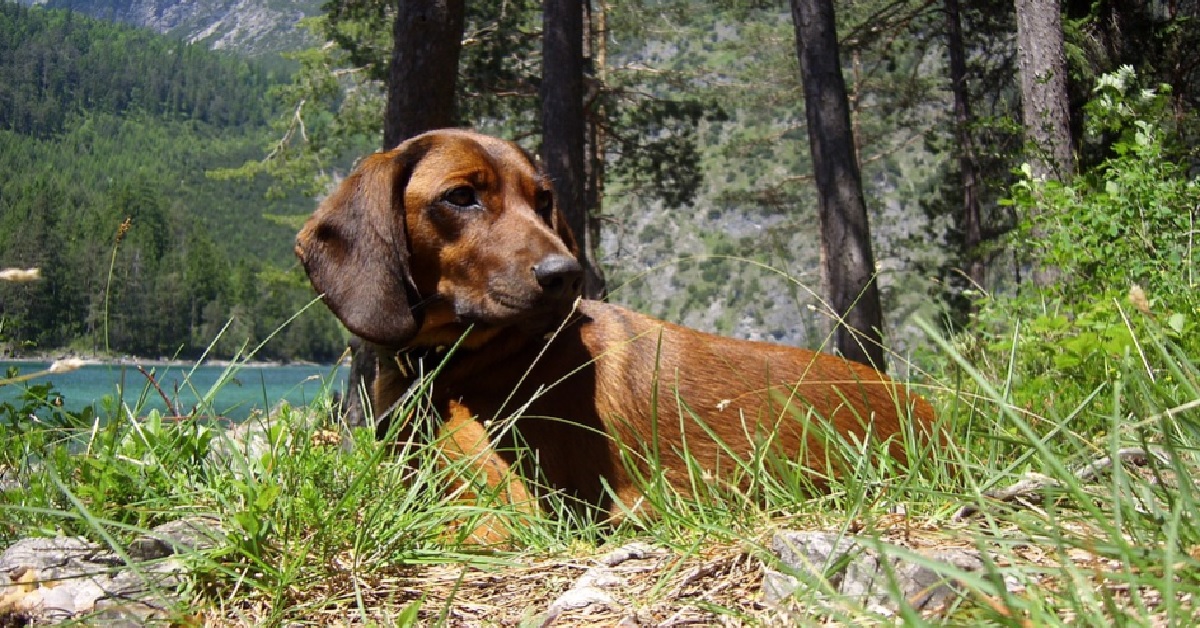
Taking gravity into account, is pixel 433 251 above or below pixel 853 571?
above

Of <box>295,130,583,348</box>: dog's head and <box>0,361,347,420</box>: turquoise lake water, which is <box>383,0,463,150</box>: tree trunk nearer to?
<box>0,361,347,420</box>: turquoise lake water

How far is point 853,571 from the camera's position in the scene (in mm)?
1930

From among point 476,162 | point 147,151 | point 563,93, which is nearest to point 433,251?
point 476,162

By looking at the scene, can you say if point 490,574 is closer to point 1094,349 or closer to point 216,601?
point 216,601

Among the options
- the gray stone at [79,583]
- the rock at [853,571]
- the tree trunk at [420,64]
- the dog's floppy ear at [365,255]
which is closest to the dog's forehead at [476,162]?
the dog's floppy ear at [365,255]

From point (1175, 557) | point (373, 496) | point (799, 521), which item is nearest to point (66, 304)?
point (373, 496)

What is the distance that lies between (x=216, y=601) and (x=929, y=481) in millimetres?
1860

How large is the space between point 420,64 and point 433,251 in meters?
5.13

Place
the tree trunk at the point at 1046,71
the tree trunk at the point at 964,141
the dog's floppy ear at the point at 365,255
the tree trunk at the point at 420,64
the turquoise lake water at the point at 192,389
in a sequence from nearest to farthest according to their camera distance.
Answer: the turquoise lake water at the point at 192,389 → the dog's floppy ear at the point at 365,255 → the tree trunk at the point at 420,64 → the tree trunk at the point at 1046,71 → the tree trunk at the point at 964,141

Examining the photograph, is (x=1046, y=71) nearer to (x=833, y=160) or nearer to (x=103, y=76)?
(x=833, y=160)

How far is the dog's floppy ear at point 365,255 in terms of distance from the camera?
3469 mm

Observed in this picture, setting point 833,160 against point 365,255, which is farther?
point 833,160

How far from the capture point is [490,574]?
2.44 meters

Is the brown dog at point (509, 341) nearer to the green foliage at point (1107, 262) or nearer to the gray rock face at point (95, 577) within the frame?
→ the green foliage at point (1107, 262)
